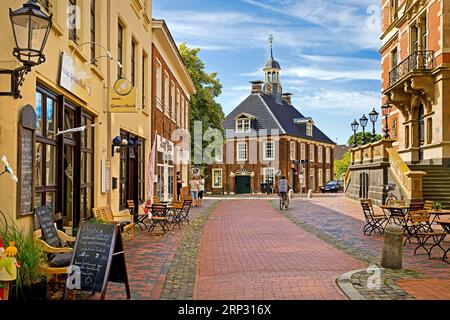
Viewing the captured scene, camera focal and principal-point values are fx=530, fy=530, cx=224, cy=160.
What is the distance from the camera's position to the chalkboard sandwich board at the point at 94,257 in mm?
6012

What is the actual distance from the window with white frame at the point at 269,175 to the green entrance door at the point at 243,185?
68.9 inches

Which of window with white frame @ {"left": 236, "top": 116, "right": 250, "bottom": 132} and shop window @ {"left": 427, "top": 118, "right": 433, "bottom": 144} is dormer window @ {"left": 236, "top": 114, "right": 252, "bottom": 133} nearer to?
window with white frame @ {"left": 236, "top": 116, "right": 250, "bottom": 132}

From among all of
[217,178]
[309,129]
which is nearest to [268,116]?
[309,129]

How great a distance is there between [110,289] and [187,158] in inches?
1049

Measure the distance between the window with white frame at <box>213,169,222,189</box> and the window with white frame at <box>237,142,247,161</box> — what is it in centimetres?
258

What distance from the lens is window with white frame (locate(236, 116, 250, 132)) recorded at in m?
57.0

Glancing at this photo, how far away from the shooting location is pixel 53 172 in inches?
379

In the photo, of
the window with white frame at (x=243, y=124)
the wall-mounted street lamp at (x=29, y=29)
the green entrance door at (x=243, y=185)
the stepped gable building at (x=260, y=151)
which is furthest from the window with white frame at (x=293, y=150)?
the wall-mounted street lamp at (x=29, y=29)

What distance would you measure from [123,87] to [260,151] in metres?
44.0

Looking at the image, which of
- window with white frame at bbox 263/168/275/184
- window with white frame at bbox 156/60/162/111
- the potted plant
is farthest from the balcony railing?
window with white frame at bbox 263/168/275/184

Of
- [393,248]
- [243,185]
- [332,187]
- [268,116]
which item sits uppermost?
[268,116]

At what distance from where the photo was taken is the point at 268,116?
2251 inches

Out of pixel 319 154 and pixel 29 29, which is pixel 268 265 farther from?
pixel 319 154
